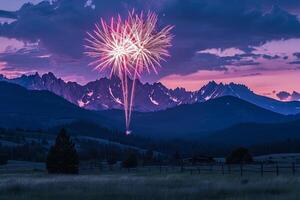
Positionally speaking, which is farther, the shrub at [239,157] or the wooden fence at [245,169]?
the shrub at [239,157]

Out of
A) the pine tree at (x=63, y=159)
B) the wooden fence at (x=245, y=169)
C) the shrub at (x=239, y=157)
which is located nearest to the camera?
the wooden fence at (x=245, y=169)

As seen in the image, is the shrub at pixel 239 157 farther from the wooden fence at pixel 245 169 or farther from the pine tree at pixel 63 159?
the pine tree at pixel 63 159

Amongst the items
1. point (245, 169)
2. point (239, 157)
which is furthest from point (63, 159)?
point (239, 157)

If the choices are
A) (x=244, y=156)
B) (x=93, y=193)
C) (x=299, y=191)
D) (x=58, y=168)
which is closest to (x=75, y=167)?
(x=58, y=168)

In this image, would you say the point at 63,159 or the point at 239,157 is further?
the point at 239,157

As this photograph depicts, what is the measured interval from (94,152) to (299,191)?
14337cm

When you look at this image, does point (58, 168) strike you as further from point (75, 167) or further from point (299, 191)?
point (299, 191)

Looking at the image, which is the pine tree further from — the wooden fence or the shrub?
the shrub

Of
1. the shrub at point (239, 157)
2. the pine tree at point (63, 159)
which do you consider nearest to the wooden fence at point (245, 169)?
the pine tree at point (63, 159)

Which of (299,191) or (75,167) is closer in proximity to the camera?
(299,191)

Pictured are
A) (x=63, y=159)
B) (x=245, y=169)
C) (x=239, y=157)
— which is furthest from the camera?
(x=239, y=157)

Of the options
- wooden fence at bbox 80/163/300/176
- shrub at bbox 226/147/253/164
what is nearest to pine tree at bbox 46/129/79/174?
wooden fence at bbox 80/163/300/176

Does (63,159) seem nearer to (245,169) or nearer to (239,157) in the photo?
(245,169)

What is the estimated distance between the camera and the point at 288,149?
587 ft
